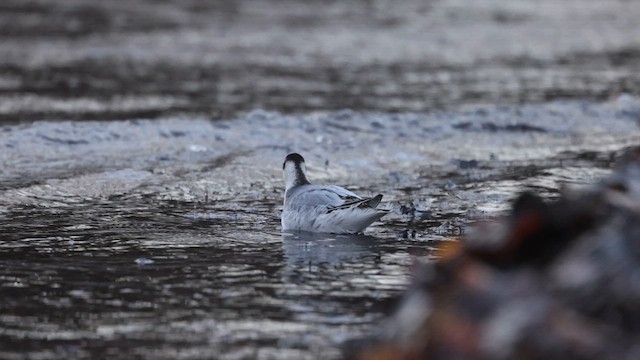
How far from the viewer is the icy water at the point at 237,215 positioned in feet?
19.3

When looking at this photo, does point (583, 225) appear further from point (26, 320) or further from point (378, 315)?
point (26, 320)

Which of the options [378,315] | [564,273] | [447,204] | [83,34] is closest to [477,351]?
[564,273]

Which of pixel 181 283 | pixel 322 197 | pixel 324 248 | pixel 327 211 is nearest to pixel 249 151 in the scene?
pixel 322 197

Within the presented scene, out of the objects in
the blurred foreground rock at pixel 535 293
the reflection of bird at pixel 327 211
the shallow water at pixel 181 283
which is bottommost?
the shallow water at pixel 181 283

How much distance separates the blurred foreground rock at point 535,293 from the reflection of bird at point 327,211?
3839 millimetres

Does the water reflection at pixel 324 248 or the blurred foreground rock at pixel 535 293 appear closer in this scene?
the blurred foreground rock at pixel 535 293

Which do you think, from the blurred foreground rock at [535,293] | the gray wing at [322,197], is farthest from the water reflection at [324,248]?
the blurred foreground rock at [535,293]

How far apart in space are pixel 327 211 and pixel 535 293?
4.80 metres

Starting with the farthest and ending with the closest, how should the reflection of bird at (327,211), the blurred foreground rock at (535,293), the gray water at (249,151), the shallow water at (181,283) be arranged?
the reflection of bird at (327,211) → the gray water at (249,151) → the shallow water at (181,283) → the blurred foreground rock at (535,293)

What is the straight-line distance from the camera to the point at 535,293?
425 cm

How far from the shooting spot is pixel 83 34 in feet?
77.6

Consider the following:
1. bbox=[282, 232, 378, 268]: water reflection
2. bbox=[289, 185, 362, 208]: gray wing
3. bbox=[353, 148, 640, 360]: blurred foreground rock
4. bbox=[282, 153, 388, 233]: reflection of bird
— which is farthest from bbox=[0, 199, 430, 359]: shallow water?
bbox=[353, 148, 640, 360]: blurred foreground rock

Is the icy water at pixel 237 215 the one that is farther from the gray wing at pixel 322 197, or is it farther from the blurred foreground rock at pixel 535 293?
the blurred foreground rock at pixel 535 293

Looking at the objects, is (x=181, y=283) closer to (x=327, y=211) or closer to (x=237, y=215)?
(x=327, y=211)
